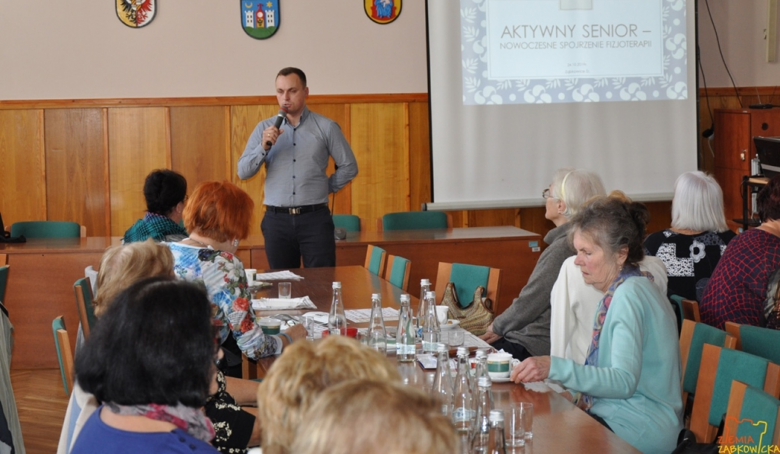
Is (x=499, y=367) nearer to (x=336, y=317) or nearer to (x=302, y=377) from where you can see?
(x=336, y=317)

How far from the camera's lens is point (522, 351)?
3.65m

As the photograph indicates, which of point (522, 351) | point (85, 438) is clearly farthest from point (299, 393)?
point (522, 351)

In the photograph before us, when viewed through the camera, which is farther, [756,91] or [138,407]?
[756,91]

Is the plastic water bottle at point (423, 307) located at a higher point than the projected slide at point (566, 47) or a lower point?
lower

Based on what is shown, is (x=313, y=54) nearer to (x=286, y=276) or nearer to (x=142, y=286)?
(x=286, y=276)


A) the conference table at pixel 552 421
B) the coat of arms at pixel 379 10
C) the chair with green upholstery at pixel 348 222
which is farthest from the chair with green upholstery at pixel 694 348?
the coat of arms at pixel 379 10

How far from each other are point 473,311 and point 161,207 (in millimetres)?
1673

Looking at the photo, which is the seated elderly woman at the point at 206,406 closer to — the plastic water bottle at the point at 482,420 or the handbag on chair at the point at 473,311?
the plastic water bottle at the point at 482,420

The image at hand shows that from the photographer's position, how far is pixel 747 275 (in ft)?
11.7

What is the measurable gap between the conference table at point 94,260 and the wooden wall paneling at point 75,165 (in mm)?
1629

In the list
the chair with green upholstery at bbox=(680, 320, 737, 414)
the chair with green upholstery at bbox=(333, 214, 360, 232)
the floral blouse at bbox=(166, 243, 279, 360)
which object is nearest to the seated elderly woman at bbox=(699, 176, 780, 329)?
the chair with green upholstery at bbox=(680, 320, 737, 414)

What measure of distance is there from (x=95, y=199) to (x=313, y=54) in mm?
2411

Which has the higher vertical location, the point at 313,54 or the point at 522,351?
the point at 313,54

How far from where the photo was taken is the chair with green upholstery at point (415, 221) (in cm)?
651
